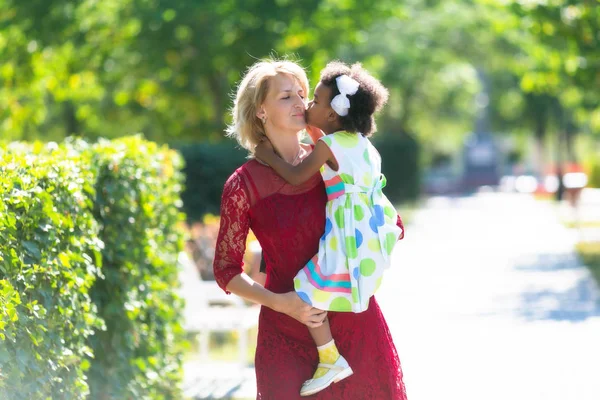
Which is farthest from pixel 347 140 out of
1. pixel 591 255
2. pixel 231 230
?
pixel 591 255

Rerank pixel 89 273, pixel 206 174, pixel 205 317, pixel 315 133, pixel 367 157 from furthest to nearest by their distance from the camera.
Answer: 1. pixel 206 174
2. pixel 205 317
3. pixel 89 273
4. pixel 315 133
5. pixel 367 157

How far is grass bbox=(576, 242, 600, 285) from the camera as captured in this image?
1834 cm

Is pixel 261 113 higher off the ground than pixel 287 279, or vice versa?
pixel 261 113

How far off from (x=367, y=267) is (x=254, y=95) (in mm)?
778

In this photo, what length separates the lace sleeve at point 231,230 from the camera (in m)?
4.20

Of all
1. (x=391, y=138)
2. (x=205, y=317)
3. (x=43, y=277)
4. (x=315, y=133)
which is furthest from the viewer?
(x=391, y=138)

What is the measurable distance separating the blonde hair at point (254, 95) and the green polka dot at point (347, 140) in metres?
0.25

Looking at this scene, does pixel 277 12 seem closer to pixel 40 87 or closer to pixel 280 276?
pixel 40 87

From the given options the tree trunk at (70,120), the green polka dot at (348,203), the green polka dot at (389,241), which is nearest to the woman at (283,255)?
the green polka dot at (348,203)

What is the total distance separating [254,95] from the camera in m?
4.34

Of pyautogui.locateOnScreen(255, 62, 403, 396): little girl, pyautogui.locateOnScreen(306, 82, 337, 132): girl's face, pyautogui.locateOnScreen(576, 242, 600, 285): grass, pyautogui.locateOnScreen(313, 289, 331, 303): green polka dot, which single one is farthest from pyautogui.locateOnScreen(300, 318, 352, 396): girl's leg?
pyautogui.locateOnScreen(576, 242, 600, 285): grass

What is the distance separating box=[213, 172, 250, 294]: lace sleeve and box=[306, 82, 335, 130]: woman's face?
14.5 inches

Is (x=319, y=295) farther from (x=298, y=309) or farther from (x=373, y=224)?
(x=373, y=224)

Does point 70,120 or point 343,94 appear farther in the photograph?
point 70,120
